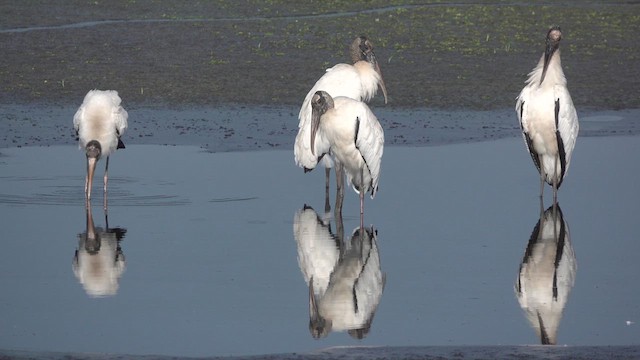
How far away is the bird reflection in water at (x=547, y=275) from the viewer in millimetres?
8312

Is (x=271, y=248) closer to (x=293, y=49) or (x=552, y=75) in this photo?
(x=552, y=75)

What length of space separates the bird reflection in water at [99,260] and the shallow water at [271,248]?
0.04 meters

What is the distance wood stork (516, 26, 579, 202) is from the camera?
12.6 m

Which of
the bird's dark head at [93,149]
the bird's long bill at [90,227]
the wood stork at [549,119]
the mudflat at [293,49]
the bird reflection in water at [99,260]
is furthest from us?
the mudflat at [293,49]

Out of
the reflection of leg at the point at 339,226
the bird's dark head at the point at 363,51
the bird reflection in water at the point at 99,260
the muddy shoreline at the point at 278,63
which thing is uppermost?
the muddy shoreline at the point at 278,63

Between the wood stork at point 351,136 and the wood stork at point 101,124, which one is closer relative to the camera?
the wood stork at point 351,136

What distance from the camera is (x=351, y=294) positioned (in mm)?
8977

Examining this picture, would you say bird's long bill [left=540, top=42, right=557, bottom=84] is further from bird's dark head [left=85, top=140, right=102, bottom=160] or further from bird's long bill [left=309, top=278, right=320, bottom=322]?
bird's long bill [left=309, top=278, right=320, bottom=322]

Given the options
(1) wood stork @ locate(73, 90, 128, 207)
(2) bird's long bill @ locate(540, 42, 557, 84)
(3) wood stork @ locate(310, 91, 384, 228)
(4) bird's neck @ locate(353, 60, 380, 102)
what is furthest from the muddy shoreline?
(3) wood stork @ locate(310, 91, 384, 228)

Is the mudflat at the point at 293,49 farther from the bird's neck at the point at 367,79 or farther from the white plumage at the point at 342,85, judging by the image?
the bird's neck at the point at 367,79

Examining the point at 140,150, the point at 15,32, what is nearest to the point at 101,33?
the point at 15,32

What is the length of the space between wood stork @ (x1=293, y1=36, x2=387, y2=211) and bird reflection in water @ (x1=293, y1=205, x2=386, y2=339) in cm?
63

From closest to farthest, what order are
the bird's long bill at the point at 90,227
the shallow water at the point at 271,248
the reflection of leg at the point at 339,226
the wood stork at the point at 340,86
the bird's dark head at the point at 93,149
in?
the shallow water at the point at 271,248, the reflection of leg at the point at 339,226, the bird's long bill at the point at 90,227, the wood stork at the point at 340,86, the bird's dark head at the point at 93,149

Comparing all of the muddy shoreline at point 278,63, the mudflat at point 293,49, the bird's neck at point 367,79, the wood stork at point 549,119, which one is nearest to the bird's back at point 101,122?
the muddy shoreline at point 278,63
